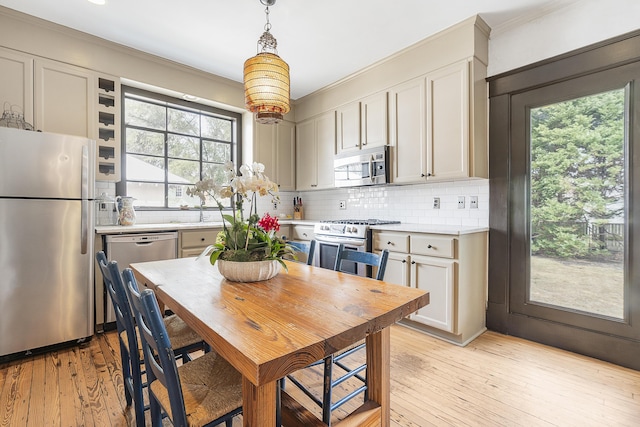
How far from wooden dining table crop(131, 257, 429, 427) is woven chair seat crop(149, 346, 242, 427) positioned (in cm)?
18

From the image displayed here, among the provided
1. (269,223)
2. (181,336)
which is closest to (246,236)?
(269,223)

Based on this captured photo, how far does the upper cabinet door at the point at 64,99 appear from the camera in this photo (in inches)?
106

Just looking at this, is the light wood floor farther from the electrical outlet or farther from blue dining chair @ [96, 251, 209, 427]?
the electrical outlet

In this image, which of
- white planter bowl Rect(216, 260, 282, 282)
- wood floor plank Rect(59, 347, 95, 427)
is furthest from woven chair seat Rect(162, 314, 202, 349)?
wood floor plank Rect(59, 347, 95, 427)

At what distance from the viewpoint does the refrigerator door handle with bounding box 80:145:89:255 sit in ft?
8.14

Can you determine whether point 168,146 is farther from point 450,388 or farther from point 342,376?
point 450,388

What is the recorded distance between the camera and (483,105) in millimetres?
2840

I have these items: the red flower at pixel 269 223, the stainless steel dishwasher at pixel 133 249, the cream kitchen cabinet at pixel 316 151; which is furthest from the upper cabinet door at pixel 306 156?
the red flower at pixel 269 223

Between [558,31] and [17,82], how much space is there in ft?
14.6

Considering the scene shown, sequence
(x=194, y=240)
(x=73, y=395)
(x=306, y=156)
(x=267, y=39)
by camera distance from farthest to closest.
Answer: (x=306, y=156)
(x=194, y=240)
(x=267, y=39)
(x=73, y=395)

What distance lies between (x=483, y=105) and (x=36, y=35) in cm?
397

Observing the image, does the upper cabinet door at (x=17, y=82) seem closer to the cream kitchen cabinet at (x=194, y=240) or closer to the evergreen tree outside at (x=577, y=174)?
the cream kitchen cabinet at (x=194, y=240)

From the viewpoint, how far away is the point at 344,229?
321 cm

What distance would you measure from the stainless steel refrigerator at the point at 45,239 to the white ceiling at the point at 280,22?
1.13 metres
